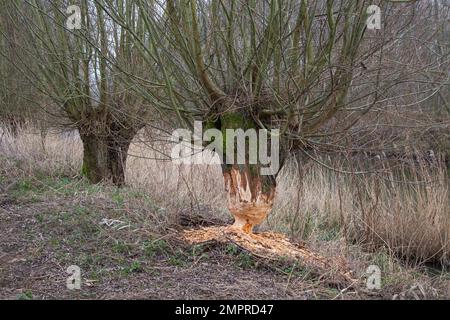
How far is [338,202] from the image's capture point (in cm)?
707

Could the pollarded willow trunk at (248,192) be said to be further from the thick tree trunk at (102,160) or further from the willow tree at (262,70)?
the thick tree trunk at (102,160)

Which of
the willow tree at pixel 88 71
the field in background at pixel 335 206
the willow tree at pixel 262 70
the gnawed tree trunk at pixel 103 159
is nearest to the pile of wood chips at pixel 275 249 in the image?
the willow tree at pixel 262 70

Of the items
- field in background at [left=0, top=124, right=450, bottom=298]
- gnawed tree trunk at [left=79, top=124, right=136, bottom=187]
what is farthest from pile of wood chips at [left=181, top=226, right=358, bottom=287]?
gnawed tree trunk at [left=79, top=124, right=136, bottom=187]

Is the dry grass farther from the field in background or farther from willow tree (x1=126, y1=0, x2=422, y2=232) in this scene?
willow tree (x1=126, y1=0, x2=422, y2=232)

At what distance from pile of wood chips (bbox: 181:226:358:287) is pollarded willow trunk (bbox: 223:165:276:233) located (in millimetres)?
156

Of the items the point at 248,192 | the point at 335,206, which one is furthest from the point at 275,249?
the point at 335,206

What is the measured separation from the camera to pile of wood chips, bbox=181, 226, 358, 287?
369 centimetres

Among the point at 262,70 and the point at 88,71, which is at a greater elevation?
the point at 88,71

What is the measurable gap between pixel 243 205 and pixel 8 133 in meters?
6.77

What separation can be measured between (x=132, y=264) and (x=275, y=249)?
1.16m

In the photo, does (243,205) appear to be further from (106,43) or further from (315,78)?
(106,43)

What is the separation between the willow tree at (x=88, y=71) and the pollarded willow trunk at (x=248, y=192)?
6.62ft

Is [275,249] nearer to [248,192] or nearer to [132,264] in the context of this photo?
[248,192]

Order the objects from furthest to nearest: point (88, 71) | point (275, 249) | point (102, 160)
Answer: point (102, 160) → point (88, 71) → point (275, 249)
